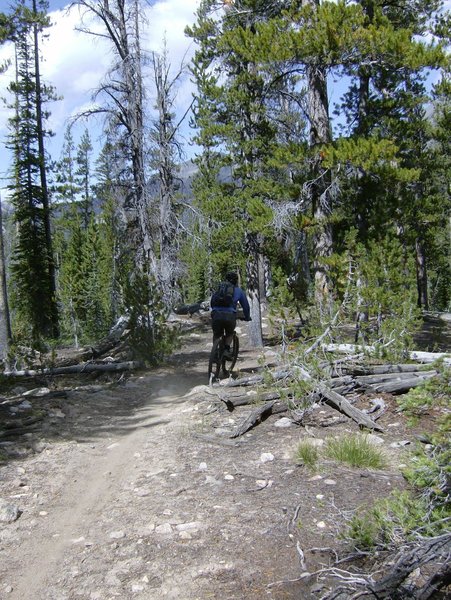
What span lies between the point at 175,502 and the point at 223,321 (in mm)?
4898

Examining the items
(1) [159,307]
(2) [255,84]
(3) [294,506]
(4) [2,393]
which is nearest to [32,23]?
(2) [255,84]

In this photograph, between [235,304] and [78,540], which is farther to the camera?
[235,304]

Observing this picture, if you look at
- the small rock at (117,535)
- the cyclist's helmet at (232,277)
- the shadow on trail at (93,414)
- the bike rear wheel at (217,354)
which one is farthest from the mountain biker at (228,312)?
the small rock at (117,535)

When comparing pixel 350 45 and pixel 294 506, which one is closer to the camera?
pixel 294 506

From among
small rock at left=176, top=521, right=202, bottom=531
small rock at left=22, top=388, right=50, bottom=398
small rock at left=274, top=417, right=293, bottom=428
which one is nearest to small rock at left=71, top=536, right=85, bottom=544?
small rock at left=176, top=521, right=202, bottom=531

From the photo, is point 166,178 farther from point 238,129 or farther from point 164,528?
point 164,528

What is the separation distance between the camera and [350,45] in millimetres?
9969

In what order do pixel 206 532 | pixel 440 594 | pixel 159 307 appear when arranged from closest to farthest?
pixel 440 594 < pixel 206 532 < pixel 159 307

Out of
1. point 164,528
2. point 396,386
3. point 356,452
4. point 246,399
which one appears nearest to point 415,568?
point 164,528

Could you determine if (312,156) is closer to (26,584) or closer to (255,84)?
(255,84)

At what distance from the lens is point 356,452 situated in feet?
18.7

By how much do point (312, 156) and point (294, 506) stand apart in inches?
322

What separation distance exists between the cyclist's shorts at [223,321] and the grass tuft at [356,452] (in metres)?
4.07

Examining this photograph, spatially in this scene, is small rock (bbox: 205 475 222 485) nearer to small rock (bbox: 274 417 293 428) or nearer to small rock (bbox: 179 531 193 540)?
small rock (bbox: 179 531 193 540)
